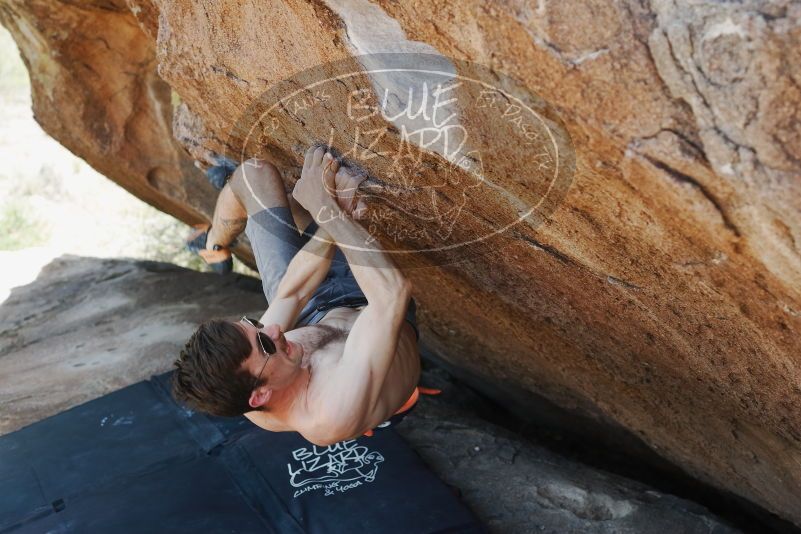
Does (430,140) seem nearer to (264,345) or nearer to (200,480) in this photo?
(264,345)

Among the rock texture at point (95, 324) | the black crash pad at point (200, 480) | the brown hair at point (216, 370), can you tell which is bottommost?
the rock texture at point (95, 324)

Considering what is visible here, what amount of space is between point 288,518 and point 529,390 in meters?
1.52

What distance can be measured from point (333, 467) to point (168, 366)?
1.29 meters

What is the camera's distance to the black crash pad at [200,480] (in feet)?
9.00

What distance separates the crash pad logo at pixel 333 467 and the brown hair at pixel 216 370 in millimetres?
955

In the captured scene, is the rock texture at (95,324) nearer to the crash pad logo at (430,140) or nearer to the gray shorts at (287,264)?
the gray shorts at (287,264)

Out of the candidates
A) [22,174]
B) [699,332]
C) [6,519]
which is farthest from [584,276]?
[22,174]

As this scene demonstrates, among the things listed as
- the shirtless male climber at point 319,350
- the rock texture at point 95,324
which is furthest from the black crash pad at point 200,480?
the shirtless male climber at point 319,350

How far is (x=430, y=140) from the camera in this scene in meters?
1.86

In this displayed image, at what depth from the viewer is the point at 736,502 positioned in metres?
3.26

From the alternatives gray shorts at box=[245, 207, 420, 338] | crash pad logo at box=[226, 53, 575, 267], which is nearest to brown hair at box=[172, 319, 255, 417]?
crash pad logo at box=[226, 53, 575, 267]

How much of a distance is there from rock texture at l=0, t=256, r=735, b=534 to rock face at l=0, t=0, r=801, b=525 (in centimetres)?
34

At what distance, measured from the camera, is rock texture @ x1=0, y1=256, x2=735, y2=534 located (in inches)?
112

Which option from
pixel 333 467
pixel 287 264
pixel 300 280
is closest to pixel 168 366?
pixel 333 467
